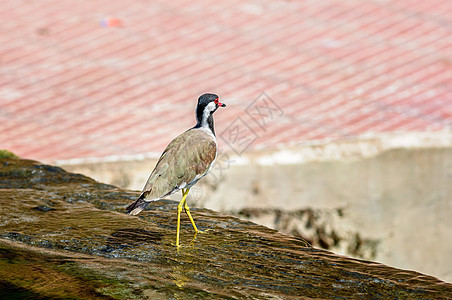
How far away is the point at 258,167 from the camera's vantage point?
5.77 meters

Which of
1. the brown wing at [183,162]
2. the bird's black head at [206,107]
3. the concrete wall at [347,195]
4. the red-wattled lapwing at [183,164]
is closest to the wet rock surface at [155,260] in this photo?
the red-wattled lapwing at [183,164]

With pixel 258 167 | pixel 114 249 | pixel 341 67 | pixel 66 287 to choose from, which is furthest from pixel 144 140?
pixel 66 287

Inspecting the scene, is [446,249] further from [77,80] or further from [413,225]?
[77,80]

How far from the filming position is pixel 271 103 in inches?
272

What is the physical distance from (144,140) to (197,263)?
303cm

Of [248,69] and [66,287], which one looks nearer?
[66,287]

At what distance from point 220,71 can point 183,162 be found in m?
3.93

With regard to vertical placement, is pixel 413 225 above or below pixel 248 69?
below

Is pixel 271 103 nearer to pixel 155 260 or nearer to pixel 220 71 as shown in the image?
pixel 220 71

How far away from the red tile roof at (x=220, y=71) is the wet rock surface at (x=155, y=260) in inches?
78.7

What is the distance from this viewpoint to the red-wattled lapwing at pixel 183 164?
3746mm

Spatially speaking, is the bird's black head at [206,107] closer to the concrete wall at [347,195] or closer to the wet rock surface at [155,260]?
the wet rock surface at [155,260]

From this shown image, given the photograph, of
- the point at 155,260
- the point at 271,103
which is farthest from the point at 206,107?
the point at 271,103

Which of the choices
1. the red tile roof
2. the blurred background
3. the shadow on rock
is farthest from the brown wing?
the red tile roof
